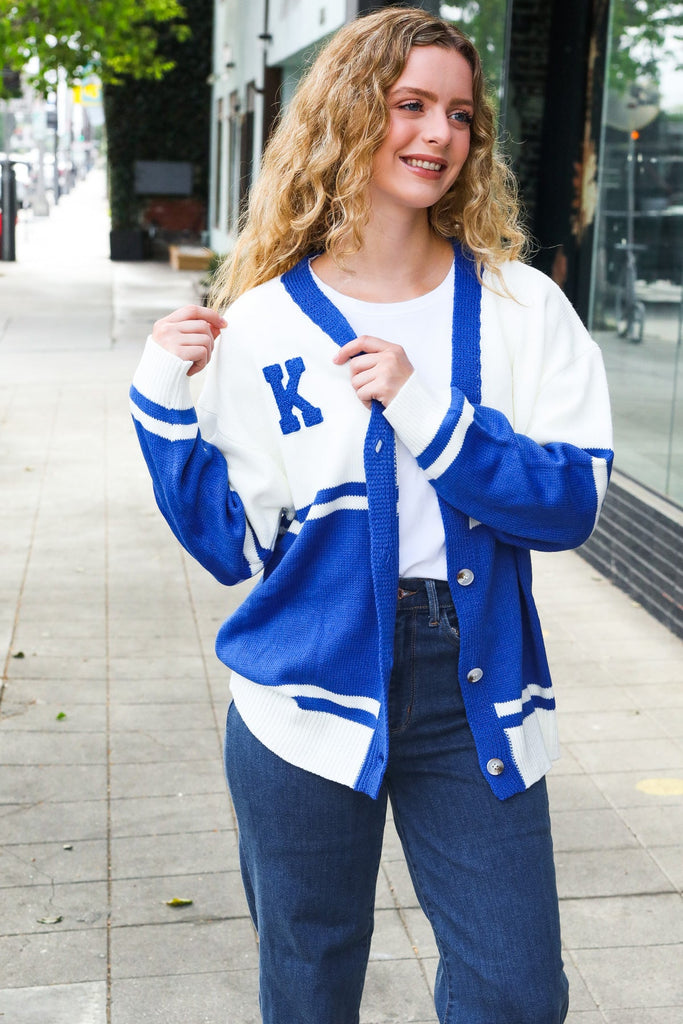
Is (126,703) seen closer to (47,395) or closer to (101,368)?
(47,395)

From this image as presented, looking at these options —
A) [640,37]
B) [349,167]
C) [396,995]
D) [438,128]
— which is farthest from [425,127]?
[640,37]

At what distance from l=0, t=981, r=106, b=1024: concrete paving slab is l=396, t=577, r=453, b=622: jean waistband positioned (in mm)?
1564

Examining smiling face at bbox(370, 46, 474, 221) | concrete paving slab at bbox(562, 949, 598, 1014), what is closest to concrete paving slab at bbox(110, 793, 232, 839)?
concrete paving slab at bbox(562, 949, 598, 1014)

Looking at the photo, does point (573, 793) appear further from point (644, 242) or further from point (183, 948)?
point (644, 242)

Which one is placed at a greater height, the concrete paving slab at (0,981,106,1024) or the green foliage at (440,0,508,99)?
the green foliage at (440,0,508,99)

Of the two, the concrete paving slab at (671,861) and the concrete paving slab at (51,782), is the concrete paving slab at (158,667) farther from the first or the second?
the concrete paving slab at (671,861)

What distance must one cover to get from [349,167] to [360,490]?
532 mm

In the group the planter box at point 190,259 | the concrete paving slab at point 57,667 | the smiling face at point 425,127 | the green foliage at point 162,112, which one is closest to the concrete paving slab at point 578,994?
the smiling face at point 425,127

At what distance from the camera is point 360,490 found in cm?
209

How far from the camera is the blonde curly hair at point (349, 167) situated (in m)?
2.13

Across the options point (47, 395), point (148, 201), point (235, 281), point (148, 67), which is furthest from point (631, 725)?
point (148, 201)

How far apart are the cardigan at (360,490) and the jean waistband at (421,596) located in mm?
38

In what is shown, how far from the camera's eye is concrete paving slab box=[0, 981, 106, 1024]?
308 centimetres

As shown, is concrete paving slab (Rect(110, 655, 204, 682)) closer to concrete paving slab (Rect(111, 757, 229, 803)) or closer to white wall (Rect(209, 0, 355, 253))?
concrete paving slab (Rect(111, 757, 229, 803))
